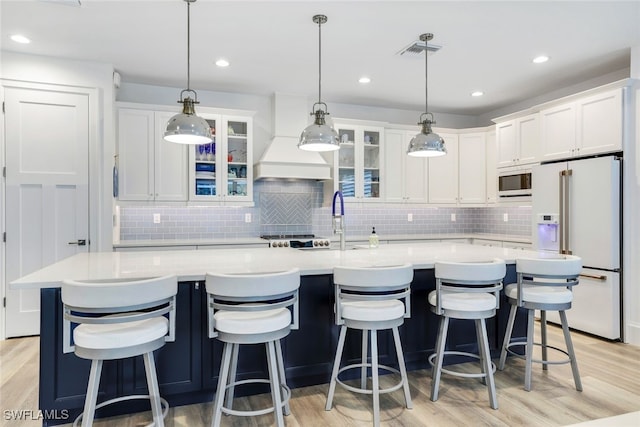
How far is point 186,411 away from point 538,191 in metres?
4.11

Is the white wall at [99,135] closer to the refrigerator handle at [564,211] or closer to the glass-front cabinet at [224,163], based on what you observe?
the glass-front cabinet at [224,163]

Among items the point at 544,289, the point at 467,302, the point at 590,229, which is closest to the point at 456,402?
the point at 467,302

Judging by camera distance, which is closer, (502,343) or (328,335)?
(328,335)

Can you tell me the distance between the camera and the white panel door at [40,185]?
3.91 m

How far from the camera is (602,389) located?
2789mm

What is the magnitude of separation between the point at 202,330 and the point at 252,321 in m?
0.56

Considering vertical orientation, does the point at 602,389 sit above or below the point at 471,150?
below

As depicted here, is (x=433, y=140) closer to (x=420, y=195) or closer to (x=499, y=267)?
(x=499, y=267)

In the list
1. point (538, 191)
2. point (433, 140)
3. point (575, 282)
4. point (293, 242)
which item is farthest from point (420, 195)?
point (575, 282)

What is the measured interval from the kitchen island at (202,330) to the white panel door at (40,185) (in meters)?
1.43

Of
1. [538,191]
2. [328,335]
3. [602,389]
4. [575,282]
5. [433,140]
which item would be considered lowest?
[602,389]

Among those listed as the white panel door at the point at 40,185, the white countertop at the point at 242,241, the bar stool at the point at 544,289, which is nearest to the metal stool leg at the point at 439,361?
the bar stool at the point at 544,289

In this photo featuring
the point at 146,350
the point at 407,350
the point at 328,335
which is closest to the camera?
the point at 146,350

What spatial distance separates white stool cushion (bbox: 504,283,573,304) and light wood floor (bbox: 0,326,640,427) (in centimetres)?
63
